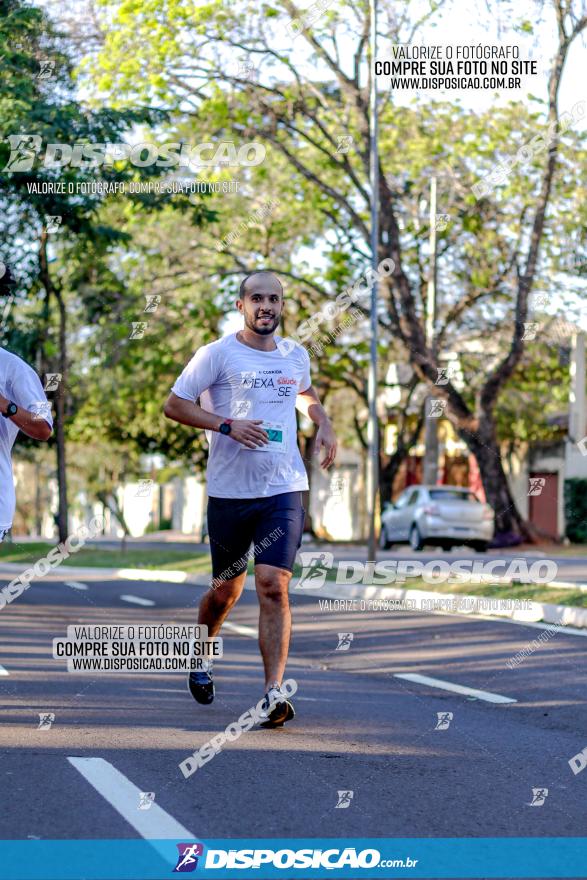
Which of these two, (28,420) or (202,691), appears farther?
(202,691)

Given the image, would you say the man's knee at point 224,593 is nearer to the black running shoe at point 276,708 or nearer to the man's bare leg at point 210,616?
the man's bare leg at point 210,616

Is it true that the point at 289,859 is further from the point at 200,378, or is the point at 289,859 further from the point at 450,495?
the point at 450,495

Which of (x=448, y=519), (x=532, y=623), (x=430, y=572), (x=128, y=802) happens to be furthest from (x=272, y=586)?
(x=448, y=519)

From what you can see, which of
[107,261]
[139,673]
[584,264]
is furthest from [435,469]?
[139,673]

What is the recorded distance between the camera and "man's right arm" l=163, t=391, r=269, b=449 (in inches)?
269

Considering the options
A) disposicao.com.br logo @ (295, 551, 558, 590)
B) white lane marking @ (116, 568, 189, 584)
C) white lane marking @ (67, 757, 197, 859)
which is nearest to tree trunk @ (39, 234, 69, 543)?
white lane marking @ (116, 568, 189, 584)

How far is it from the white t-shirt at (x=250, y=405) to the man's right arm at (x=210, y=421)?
59 millimetres

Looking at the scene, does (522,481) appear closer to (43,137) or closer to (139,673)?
(43,137)

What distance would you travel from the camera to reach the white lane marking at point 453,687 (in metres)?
8.90

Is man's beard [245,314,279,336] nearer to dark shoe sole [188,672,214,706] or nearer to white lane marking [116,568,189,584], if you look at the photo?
dark shoe sole [188,672,214,706]

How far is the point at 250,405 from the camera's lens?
7055mm

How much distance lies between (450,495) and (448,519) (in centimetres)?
72

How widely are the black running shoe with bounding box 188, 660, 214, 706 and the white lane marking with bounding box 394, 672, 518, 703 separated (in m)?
2.01

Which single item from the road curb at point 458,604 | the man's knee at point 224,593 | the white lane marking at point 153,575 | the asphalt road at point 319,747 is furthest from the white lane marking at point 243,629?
the white lane marking at point 153,575
